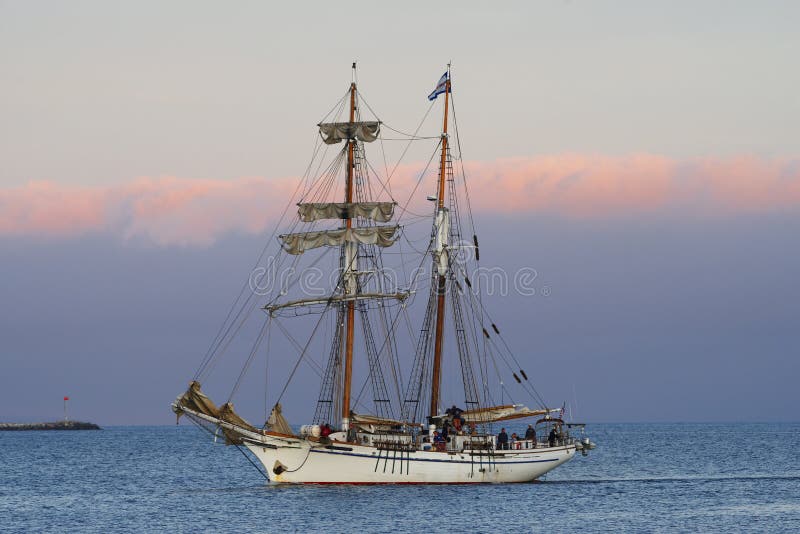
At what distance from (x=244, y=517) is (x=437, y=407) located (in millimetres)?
22839

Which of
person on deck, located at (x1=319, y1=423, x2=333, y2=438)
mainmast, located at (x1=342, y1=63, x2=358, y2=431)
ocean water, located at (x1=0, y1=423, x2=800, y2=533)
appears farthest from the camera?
mainmast, located at (x1=342, y1=63, x2=358, y2=431)

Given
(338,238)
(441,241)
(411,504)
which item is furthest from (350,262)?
(411,504)

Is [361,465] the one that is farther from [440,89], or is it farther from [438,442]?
[440,89]

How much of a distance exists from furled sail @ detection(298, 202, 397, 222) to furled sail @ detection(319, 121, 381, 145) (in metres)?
4.61

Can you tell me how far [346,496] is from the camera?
247 feet

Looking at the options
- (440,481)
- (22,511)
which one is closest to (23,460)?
(22,511)

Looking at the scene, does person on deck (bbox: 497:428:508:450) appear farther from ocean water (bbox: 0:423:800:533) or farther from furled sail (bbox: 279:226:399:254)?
furled sail (bbox: 279:226:399:254)

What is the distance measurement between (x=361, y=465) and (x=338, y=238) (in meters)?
16.8

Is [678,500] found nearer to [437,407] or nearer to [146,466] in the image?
[437,407]

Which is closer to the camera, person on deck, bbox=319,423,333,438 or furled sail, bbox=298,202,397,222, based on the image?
person on deck, bbox=319,423,333,438

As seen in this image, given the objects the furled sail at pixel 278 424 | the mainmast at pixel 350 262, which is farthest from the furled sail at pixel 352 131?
the furled sail at pixel 278 424

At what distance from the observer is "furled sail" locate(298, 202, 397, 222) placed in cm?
8525

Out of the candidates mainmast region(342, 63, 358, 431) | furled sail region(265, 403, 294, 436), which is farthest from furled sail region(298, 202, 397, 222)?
furled sail region(265, 403, 294, 436)

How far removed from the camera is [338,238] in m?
85.8
